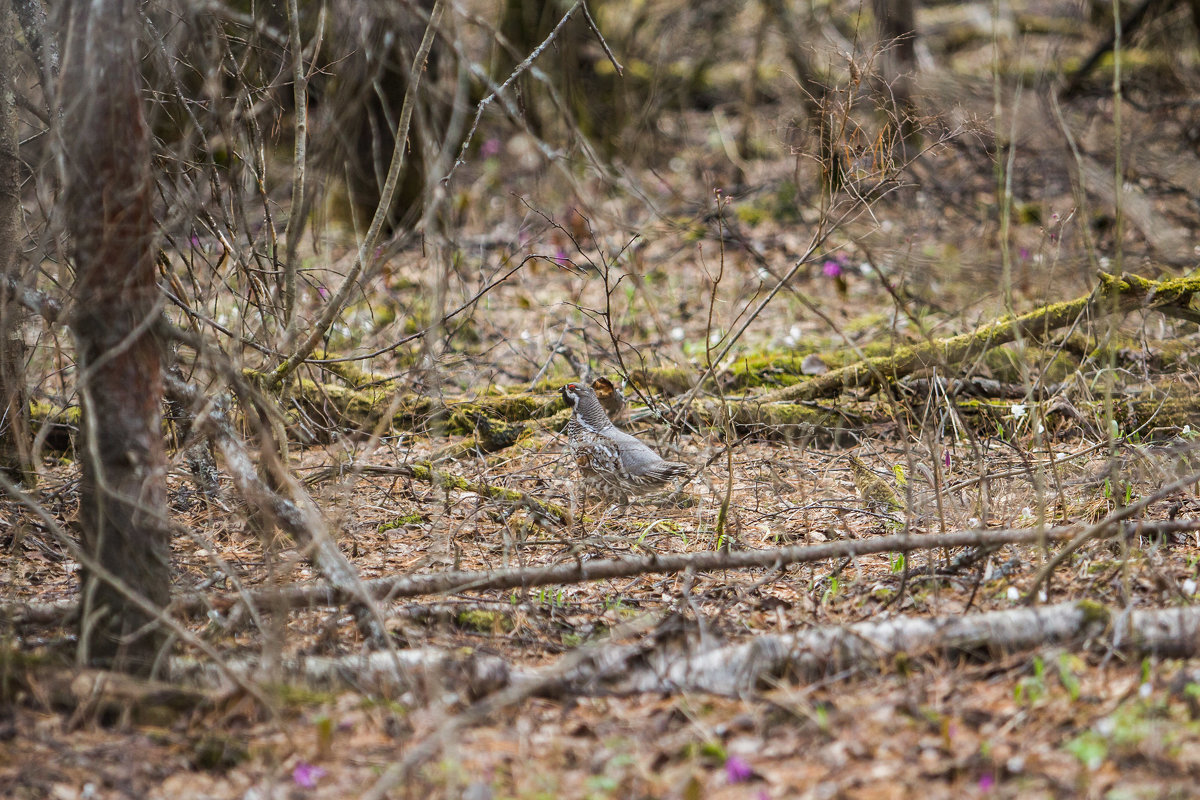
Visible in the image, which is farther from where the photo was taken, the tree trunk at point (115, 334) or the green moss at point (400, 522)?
the green moss at point (400, 522)

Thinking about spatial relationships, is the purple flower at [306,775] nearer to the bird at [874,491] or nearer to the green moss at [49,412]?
the bird at [874,491]

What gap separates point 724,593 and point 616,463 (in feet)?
4.44

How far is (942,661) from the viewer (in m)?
2.99

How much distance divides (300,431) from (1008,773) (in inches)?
141

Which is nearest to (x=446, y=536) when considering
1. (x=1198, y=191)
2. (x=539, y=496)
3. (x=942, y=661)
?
(x=539, y=496)

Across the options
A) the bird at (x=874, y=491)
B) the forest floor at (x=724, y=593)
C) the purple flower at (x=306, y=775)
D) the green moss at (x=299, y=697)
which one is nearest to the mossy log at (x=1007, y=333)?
the forest floor at (x=724, y=593)

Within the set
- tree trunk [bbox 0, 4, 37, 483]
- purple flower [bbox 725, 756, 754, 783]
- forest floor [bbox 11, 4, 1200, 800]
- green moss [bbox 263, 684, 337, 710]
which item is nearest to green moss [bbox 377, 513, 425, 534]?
forest floor [bbox 11, 4, 1200, 800]

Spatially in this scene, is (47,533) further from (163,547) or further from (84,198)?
(84,198)

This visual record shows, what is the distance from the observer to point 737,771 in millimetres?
2498

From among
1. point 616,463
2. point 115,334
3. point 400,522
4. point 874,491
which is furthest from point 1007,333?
point 115,334

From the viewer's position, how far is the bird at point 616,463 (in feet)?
16.5

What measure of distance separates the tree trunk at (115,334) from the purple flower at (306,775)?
618 millimetres

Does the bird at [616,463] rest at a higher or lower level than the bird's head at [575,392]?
lower

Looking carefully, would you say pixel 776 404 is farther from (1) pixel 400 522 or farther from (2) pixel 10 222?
(2) pixel 10 222
